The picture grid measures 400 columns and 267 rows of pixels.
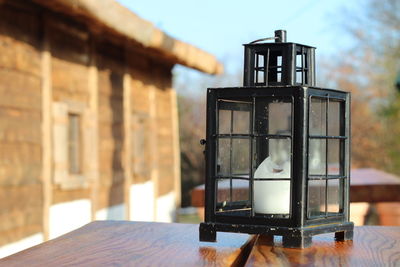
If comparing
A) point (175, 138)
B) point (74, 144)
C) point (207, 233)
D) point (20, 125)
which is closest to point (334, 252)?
point (207, 233)

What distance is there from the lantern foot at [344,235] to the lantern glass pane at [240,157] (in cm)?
25

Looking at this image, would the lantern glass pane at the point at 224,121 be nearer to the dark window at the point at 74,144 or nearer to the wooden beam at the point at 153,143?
the dark window at the point at 74,144

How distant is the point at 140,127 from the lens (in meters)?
8.63

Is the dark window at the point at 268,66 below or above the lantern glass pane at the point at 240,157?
above

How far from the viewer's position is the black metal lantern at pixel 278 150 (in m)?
1.54

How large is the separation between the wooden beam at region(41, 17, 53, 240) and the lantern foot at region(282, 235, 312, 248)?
13.3 ft

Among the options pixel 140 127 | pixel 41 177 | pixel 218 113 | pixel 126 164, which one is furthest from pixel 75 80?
pixel 218 113

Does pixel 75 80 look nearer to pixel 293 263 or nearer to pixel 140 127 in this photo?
pixel 140 127

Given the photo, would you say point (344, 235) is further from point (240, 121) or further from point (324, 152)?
point (240, 121)

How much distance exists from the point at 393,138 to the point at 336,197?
16360 millimetres

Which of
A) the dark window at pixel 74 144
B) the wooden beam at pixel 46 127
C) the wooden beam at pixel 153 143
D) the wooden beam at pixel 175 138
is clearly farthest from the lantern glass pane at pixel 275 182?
the wooden beam at pixel 175 138

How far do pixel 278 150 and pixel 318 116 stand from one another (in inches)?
4.6

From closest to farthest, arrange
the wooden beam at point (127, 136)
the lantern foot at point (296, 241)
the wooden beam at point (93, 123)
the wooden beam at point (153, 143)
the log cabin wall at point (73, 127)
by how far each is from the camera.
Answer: the lantern foot at point (296, 241) → the log cabin wall at point (73, 127) → the wooden beam at point (93, 123) → the wooden beam at point (127, 136) → the wooden beam at point (153, 143)

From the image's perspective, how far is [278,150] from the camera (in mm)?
1641
